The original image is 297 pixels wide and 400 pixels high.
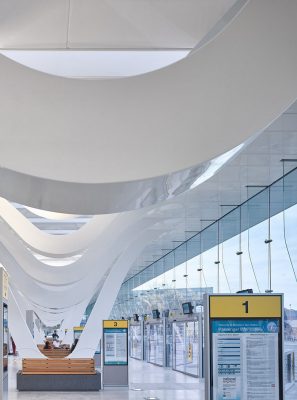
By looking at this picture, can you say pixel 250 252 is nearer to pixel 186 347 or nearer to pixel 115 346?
pixel 115 346

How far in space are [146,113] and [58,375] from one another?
2001 centimetres

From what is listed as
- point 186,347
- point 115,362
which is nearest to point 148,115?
point 115,362

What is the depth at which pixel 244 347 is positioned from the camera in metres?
9.16

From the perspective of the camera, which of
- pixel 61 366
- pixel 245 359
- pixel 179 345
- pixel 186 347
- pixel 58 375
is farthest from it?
pixel 179 345

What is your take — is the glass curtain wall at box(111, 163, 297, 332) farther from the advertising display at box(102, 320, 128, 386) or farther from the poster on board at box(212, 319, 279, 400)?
the poster on board at box(212, 319, 279, 400)

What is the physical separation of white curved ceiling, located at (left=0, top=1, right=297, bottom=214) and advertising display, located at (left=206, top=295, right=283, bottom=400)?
3.76m

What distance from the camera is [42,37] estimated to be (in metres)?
8.69

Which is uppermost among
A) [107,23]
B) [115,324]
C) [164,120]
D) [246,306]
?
[107,23]

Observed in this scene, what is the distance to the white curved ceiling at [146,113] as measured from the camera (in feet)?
17.6

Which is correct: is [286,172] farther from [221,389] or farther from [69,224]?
[69,224]

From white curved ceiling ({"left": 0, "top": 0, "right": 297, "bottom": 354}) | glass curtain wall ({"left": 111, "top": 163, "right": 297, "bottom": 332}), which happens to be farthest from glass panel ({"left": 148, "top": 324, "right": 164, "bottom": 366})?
white curved ceiling ({"left": 0, "top": 0, "right": 297, "bottom": 354})

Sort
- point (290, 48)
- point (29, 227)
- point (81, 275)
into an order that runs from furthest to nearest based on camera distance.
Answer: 1. point (81, 275)
2. point (29, 227)
3. point (290, 48)

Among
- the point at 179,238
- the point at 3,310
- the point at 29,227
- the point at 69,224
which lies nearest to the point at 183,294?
the point at 179,238

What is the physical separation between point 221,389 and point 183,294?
25.7m
